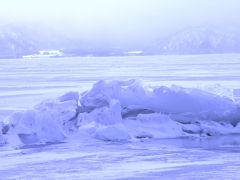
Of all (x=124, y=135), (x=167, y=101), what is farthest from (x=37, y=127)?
(x=167, y=101)

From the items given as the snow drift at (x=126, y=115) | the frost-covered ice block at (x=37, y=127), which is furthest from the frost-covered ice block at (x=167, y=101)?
the frost-covered ice block at (x=37, y=127)

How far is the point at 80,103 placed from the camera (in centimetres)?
1531

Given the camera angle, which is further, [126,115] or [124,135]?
[126,115]

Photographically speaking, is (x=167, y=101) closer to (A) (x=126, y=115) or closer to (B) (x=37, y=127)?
(A) (x=126, y=115)

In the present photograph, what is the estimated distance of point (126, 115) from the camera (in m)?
15.1

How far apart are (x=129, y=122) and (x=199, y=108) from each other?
77.9 inches

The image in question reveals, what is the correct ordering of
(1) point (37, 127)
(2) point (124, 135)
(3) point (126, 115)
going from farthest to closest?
1. (3) point (126, 115)
2. (2) point (124, 135)
3. (1) point (37, 127)

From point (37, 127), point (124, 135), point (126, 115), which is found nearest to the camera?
point (37, 127)

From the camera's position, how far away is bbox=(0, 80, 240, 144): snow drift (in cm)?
1340

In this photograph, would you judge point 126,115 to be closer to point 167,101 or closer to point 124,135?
point 167,101

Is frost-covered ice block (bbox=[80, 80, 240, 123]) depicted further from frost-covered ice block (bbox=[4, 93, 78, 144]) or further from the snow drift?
frost-covered ice block (bbox=[4, 93, 78, 144])

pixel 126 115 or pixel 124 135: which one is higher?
pixel 126 115

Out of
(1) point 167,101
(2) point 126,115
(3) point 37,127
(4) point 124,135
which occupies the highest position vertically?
(1) point 167,101

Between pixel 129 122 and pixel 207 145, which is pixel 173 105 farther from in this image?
pixel 207 145
